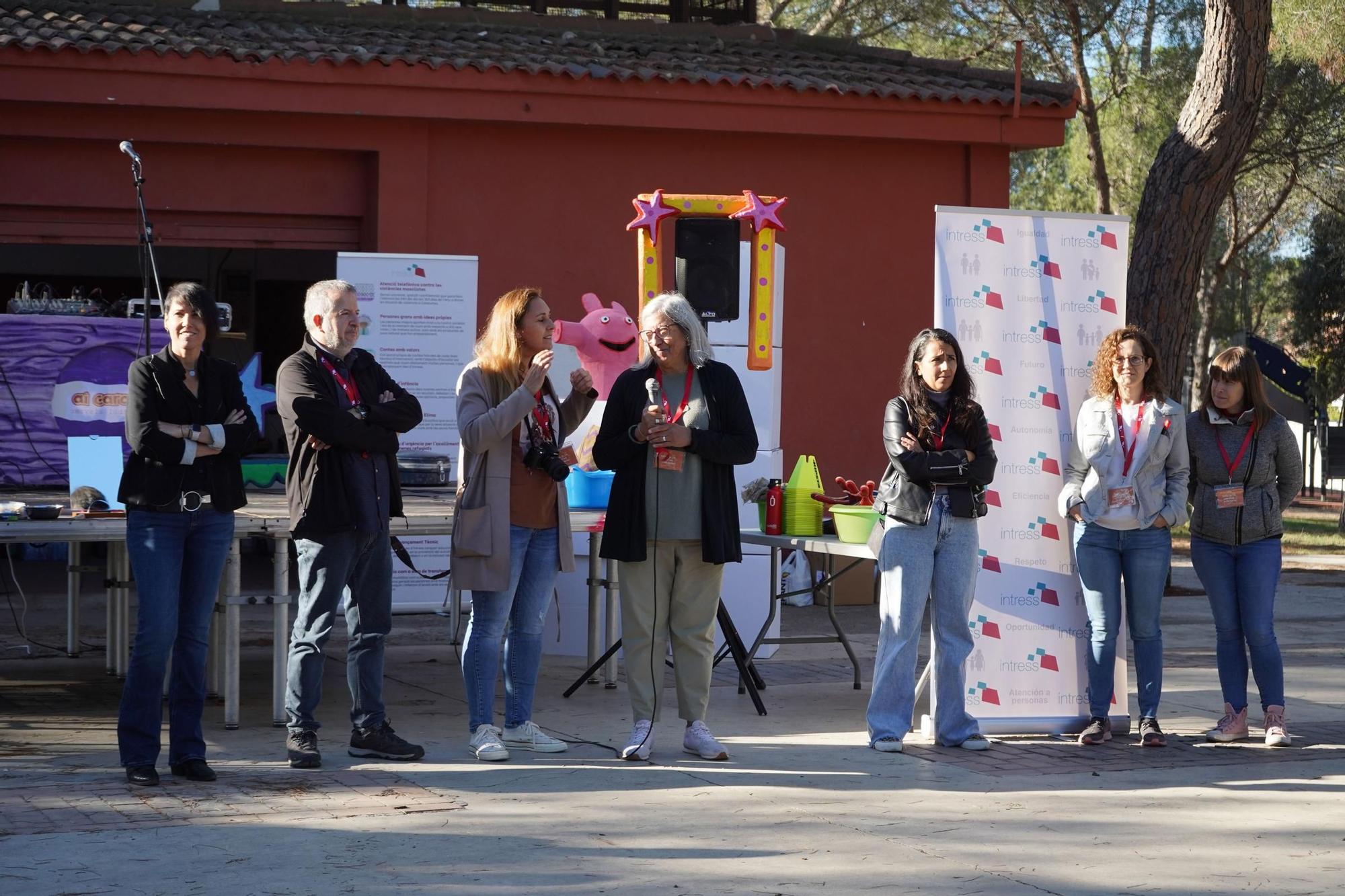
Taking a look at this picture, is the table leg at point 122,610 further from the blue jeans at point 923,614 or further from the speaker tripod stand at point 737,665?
the blue jeans at point 923,614

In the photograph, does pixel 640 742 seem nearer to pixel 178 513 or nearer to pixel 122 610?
pixel 178 513

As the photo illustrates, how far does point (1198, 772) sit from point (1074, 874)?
72.2 inches

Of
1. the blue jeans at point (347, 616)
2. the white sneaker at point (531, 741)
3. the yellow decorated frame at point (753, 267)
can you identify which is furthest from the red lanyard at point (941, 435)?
the yellow decorated frame at point (753, 267)

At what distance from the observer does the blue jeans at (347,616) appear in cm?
598

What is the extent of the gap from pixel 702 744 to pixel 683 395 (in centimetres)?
146

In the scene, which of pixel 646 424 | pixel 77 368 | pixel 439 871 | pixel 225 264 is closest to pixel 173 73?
pixel 77 368

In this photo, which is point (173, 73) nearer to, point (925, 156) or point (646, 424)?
point (925, 156)

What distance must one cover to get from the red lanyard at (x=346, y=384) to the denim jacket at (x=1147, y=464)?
10.3 feet

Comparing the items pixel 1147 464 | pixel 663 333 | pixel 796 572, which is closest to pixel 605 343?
pixel 663 333

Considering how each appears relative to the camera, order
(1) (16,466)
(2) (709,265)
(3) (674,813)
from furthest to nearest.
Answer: (2) (709,265), (1) (16,466), (3) (674,813)

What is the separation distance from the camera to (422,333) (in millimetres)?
10852

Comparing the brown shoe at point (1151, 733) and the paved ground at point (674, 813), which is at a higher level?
the brown shoe at point (1151, 733)

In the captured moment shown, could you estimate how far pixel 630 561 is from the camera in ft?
20.7

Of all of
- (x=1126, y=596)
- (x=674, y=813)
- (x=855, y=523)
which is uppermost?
(x=855, y=523)
